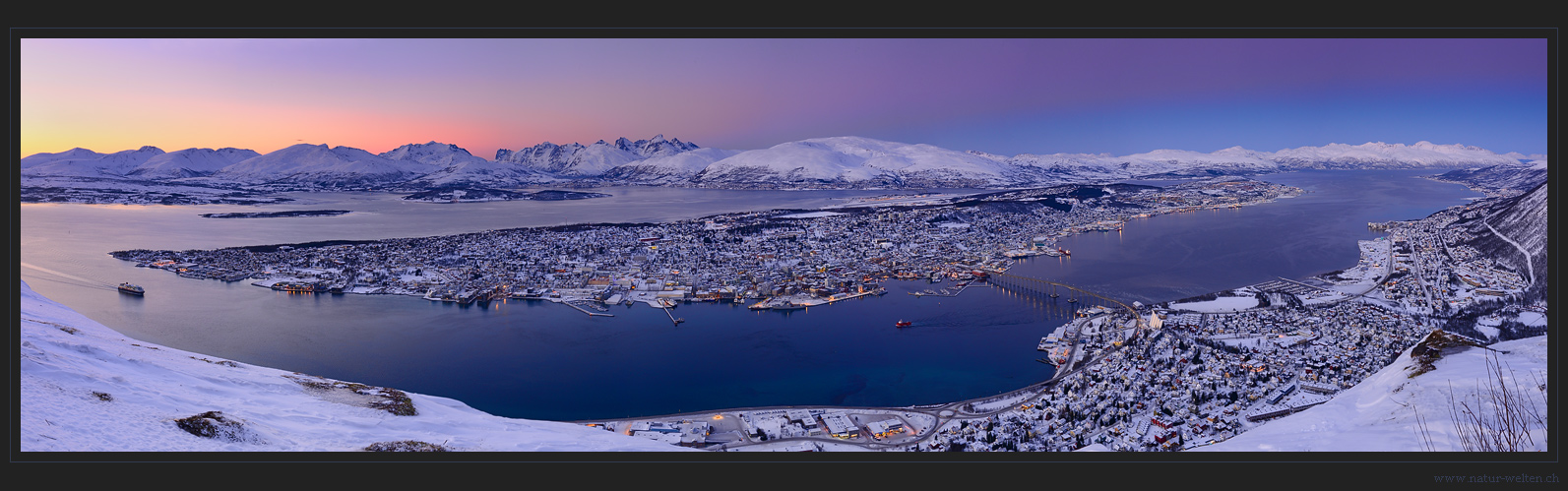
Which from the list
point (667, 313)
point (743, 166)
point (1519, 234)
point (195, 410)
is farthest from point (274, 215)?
point (743, 166)

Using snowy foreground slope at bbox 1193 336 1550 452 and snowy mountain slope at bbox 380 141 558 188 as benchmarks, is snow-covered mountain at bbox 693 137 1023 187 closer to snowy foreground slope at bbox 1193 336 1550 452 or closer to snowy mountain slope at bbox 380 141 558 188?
snowy mountain slope at bbox 380 141 558 188

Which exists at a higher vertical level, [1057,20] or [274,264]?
[1057,20]

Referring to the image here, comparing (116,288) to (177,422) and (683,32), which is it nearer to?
(177,422)

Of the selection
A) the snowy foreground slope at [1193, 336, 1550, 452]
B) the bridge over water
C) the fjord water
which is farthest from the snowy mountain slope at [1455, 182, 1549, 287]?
the snowy foreground slope at [1193, 336, 1550, 452]

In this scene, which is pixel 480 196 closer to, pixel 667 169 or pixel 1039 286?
pixel 667 169

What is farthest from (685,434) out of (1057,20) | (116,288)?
(116,288)
